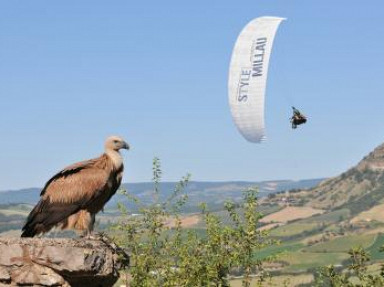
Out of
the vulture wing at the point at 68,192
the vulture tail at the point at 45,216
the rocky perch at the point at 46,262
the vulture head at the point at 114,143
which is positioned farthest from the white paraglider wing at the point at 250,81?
the rocky perch at the point at 46,262

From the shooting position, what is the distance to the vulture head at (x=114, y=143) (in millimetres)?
17750

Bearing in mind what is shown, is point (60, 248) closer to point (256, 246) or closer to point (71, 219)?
point (71, 219)

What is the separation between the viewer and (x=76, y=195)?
56.5 feet

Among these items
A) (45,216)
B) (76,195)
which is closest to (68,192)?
(76,195)

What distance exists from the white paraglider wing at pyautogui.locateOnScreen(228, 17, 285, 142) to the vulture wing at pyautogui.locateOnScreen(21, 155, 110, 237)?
3353 centimetres

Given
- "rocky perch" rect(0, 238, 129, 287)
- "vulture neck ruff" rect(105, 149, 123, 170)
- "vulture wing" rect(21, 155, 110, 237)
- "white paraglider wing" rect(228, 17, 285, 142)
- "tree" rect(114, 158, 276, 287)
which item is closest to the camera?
"rocky perch" rect(0, 238, 129, 287)

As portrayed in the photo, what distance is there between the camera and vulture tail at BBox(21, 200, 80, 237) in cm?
1683

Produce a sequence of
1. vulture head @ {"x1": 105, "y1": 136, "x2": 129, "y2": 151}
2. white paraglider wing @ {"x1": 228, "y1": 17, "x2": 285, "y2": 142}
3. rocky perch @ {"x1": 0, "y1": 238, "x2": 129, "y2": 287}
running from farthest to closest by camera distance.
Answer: white paraglider wing @ {"x1": 228, "y1": 17, "x2": 285, "y2": 142} < vulture head @ {"x1": 105, "y1": 136, "x2": 129, "y2": 151} < rocky perch @ {"x1": 0, "y1": 238, "x2": 129, "y2": 287}

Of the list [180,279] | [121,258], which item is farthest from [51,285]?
[180,279]

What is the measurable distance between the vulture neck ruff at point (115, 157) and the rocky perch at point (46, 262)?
3.76m

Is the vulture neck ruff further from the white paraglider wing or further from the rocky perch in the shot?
the white paraglider wing

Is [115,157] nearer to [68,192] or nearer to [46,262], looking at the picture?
[68,192]

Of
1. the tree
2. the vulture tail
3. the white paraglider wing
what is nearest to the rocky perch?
the vulture tail

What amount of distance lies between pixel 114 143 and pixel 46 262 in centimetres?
467
